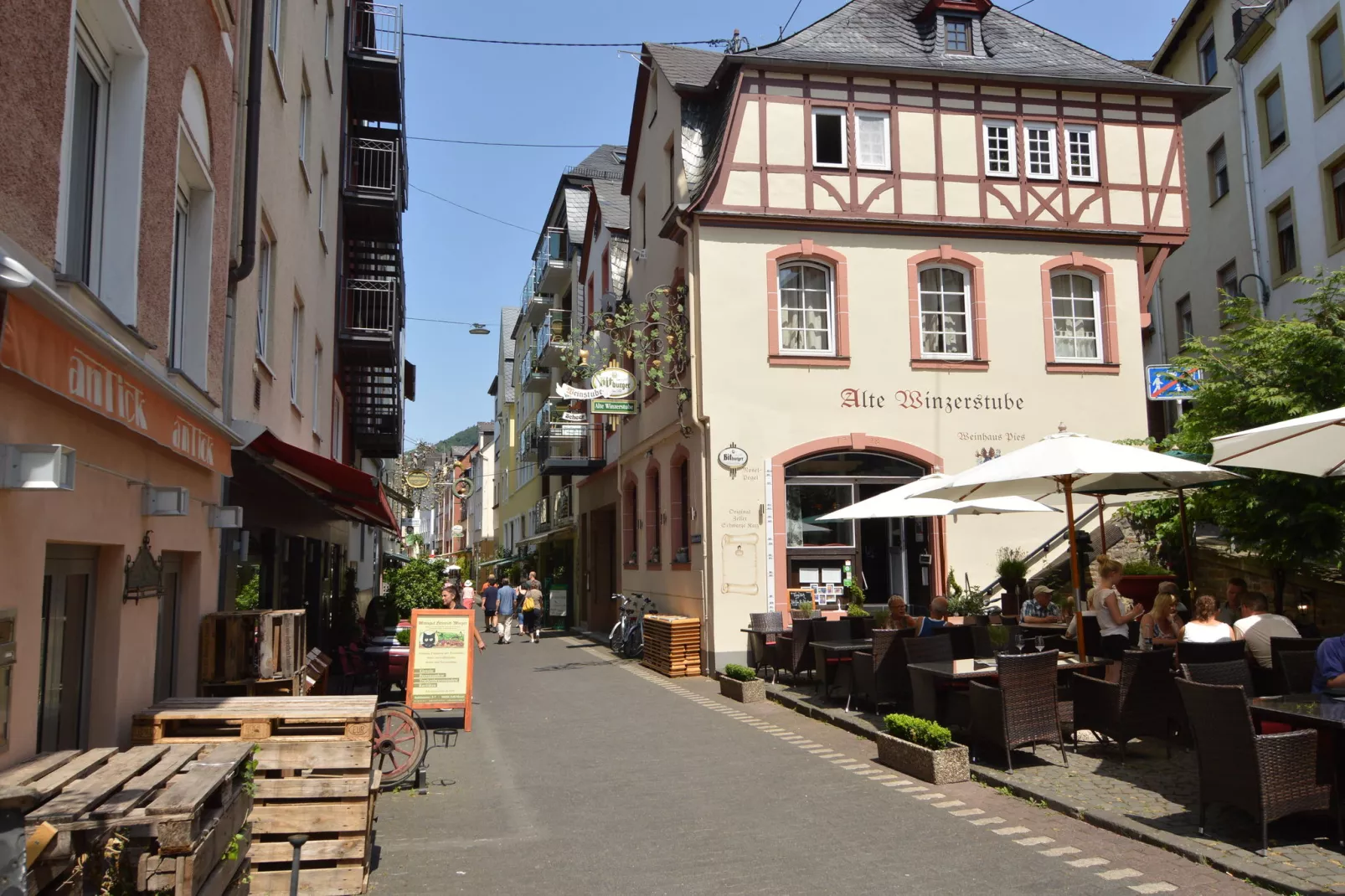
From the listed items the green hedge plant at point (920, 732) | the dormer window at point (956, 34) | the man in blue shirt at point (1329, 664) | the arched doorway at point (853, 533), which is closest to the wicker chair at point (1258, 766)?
the man in blue shirt at point (1329, 664)

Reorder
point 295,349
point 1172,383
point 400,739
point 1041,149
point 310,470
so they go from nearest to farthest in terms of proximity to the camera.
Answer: point 400,739
point 310,470
point 295,349
point 1172,383
point 1041,149

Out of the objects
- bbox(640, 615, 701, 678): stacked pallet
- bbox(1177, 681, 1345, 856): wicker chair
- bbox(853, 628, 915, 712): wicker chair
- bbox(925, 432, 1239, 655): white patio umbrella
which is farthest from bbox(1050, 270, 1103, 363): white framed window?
bbox(1177, 681, 1345, 856): wicker chair

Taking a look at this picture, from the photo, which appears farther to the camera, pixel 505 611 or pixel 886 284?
pixel 505 611

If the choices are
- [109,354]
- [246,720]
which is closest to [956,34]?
[246,720]

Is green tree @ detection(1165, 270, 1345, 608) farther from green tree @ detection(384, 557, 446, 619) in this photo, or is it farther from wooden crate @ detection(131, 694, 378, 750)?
green tree @ detection(384, 557, 446, 619)

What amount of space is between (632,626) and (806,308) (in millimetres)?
7202

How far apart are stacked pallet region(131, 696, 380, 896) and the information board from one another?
18.0ft

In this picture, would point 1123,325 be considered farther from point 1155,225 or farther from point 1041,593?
point 1041,593

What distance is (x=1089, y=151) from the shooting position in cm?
1866

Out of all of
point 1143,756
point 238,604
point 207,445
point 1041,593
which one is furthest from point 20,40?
point 1041,593

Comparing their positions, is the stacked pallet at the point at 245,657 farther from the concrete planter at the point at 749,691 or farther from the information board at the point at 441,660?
the concrete planter at the point at 749,691

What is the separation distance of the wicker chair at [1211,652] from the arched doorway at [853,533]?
8.68 metres

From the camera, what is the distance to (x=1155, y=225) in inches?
738

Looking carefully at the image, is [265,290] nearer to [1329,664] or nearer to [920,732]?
[920,732]
